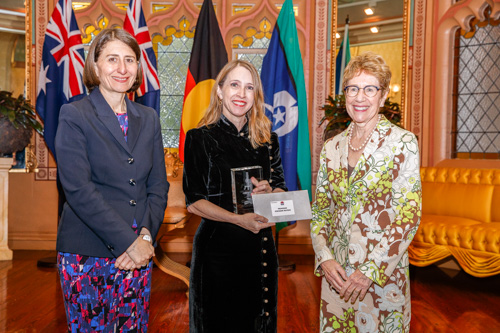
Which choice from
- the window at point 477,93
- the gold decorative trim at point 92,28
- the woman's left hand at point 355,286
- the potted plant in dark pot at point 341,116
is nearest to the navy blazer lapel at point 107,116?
the woman's left hand at point 355,286

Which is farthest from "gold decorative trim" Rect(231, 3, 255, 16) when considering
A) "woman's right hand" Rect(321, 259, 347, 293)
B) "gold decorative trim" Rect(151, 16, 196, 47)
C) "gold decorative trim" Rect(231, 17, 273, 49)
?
"woman's right hand" Rect(321, 259, 347, 293)

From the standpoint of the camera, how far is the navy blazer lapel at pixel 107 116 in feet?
5.79

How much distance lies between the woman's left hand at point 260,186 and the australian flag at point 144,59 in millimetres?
3542

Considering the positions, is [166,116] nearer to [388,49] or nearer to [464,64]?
[388,49]

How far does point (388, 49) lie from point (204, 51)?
2.70 m

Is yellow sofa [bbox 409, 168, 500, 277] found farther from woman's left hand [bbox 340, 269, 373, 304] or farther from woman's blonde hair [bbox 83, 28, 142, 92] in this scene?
woman's blonde hair [bbox 83, 28, 142, 92]

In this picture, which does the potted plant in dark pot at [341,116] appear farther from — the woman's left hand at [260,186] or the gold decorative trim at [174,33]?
the woman's left hand at [260,186]

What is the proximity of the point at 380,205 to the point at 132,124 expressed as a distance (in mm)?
1009

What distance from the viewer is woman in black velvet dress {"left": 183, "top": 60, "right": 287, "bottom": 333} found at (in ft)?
6.66

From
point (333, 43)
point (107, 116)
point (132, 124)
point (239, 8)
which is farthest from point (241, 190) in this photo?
point (239, 8)

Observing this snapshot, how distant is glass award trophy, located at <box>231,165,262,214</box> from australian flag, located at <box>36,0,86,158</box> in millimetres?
3839

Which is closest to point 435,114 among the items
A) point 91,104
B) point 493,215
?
point 493,215

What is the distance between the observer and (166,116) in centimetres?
663

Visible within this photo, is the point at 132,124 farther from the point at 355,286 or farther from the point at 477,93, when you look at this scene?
the point at 477,93
